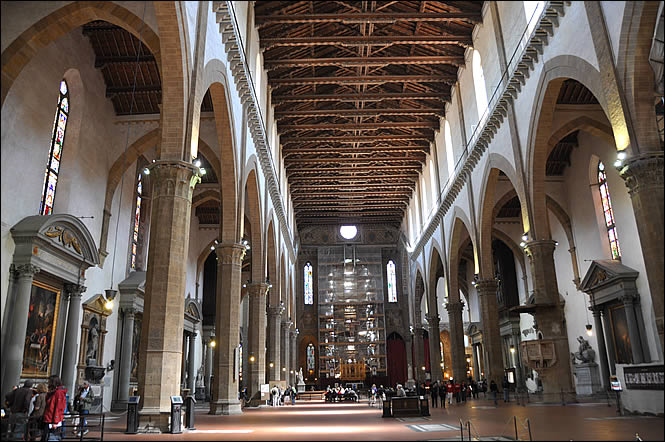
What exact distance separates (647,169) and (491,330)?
12.8 metres

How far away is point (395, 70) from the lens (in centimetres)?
2722

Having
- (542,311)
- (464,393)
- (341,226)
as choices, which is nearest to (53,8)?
(542,311)

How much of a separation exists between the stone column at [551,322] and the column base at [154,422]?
460 inches

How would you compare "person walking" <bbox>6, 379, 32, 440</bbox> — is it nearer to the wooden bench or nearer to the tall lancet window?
the wooden bench

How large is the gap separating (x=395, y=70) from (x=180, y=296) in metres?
19.3

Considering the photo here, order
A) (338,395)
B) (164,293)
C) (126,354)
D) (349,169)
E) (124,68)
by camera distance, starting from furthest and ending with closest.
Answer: (349,169) → (338,395) → (126,354) → (124,68) → (164,293)

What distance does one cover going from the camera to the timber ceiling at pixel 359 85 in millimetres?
22344

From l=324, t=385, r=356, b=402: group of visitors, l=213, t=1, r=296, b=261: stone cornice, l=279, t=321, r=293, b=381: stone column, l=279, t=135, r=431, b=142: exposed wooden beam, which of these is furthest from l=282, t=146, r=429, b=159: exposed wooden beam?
l=324, t=385, r=356, b=402: group of visitors

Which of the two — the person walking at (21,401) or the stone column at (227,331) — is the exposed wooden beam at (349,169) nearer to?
the stone column at (227,331)

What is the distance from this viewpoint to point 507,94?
63.6 feet

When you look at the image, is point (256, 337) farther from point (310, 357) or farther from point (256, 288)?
point (310, 357)

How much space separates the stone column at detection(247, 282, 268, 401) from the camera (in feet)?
75.5

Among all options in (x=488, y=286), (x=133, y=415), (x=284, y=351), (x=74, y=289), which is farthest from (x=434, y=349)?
(x=133, y=415)

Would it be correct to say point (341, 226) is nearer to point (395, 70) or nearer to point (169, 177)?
point (395, 70)
